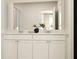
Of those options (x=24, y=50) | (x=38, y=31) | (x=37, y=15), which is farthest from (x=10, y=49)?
(x=37, y=15)

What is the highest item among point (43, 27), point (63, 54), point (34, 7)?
point (34, 7)

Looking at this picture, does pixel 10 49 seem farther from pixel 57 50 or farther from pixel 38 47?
pixel 57 50

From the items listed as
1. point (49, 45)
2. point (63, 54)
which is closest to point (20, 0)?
point (49, 45)

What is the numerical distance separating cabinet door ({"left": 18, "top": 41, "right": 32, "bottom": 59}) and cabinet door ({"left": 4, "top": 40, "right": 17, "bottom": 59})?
0.51ft

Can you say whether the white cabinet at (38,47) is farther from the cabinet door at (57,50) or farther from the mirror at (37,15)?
the mirror at (37,15)

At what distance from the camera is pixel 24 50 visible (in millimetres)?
3637

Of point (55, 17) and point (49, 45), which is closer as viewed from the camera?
point (49, 45)

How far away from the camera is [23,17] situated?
13.2ft

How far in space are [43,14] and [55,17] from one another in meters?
0.40

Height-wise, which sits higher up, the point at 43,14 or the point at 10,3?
the point at 10,3

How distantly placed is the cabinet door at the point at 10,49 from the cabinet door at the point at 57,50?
3.52 ft

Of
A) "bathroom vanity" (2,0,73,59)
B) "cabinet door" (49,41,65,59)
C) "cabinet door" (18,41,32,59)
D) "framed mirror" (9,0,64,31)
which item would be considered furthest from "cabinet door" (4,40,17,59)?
"cabinet door" (49,41,65,59)

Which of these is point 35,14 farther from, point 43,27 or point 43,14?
point 43,27

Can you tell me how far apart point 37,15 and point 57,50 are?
129 centimetres
